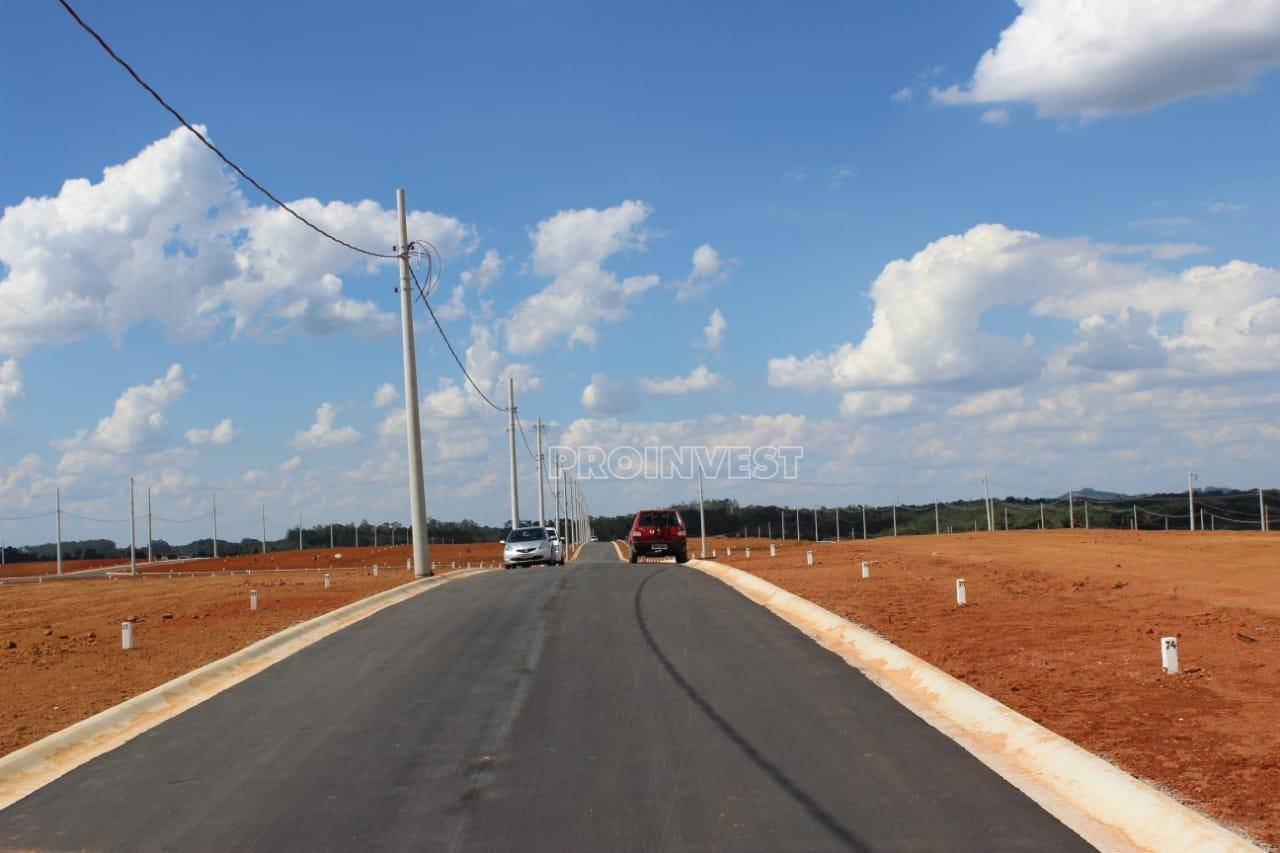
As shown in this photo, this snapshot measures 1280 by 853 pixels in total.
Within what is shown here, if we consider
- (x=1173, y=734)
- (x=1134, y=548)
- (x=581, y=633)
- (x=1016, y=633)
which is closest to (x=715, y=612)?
(x=581, y=633)

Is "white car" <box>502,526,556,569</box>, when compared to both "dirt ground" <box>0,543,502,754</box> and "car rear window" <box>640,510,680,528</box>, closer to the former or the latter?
"car rear window" <box>640,510,680,528</box>

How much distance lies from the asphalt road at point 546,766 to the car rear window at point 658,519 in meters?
30.6

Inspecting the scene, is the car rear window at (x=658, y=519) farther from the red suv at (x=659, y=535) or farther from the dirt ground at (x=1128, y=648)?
the dirt ground at (x=1128, y=648)

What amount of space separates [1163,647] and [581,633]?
811cm

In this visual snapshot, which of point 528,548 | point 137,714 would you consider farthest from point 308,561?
point 137,714

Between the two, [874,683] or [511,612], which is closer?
[874,683]

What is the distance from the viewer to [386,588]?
89.0 feet

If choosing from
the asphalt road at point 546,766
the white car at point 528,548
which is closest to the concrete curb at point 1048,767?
the asphalt road at point 546,766

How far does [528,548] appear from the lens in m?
46.2

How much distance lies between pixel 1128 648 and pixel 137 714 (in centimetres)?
1177

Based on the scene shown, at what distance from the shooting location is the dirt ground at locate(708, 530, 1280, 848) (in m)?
8.27

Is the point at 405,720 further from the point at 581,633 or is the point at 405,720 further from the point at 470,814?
the point at 581,633

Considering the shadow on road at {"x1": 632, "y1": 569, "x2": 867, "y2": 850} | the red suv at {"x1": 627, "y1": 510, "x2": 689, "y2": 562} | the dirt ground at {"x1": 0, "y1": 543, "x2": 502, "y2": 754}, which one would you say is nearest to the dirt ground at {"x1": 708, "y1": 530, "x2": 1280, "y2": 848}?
the shadow on road at {"x1": 632, "y1": 569, "x2": 867, "y2": 850}

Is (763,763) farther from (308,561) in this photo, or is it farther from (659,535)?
(308,561)
